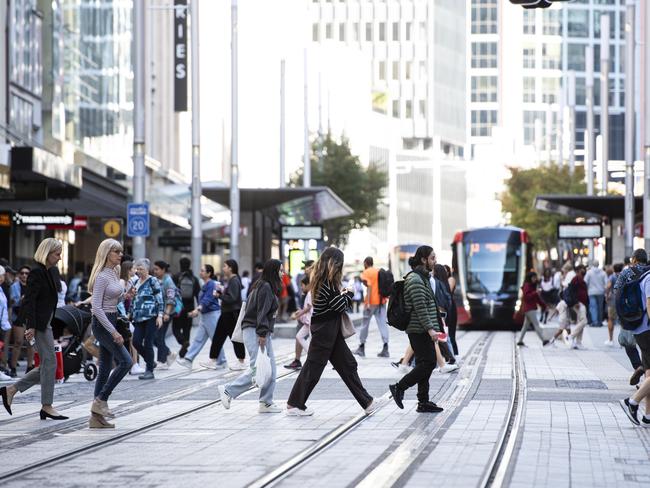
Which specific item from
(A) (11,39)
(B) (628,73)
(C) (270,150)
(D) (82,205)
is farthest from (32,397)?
(C) (270,150)

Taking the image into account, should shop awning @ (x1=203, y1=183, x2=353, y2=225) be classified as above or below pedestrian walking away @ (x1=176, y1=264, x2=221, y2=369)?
above

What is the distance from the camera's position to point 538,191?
90125 millimetres

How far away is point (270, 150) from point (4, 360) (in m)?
83.4

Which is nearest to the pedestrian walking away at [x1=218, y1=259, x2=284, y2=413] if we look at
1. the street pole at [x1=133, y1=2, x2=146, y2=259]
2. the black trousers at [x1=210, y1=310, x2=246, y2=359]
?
the black trousers at [x1=210, y1=310, x2=246, y2=359]

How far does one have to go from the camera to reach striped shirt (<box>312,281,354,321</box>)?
1686 centimetres

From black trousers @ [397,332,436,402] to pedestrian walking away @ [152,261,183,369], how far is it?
833 cm

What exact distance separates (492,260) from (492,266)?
218mm

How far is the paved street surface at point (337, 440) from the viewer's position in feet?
39.5

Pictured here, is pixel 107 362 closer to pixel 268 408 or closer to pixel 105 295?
pixel 105 295

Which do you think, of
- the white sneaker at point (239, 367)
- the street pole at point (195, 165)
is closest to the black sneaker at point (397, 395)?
the white sneaker at point (239, 367)

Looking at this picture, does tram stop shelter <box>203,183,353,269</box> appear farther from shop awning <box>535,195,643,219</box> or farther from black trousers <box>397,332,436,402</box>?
black trousers <box>397,332,436,402</box>

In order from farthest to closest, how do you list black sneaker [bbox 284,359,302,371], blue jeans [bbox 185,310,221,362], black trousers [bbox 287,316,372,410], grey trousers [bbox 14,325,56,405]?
blue jeans [bbox 185,310,221,362], black sneaker [bbox 284,359,302,371], black trousers [bbox 287,316,372,410], grey trousers [bbox 14,325,56,405]

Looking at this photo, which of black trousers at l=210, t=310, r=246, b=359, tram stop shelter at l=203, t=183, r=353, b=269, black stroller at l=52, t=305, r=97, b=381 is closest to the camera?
black stroller at l=52, t=305, r=97, b=381

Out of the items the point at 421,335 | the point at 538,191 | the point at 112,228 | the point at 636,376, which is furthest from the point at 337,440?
the point at 538,191
